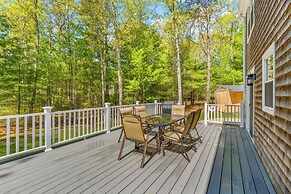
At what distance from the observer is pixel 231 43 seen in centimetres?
1752

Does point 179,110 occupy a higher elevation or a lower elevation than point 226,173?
higher

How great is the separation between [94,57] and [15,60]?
Result: 4.94 m

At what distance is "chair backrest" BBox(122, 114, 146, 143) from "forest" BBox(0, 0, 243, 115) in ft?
24.9

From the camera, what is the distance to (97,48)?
1191 cm

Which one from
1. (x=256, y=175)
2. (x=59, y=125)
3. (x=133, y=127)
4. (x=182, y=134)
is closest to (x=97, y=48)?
(x=59, y=125)

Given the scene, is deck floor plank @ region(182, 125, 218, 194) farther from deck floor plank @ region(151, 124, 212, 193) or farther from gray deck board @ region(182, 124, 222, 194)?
deck floor plank @ region(151, 124, 212, 193)

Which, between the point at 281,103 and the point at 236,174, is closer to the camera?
the point at 281,103

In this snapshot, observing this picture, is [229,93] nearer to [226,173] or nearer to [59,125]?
[226,173]

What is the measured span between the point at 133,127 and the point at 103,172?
899 mm

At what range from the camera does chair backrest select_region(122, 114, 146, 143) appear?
3.19 meters

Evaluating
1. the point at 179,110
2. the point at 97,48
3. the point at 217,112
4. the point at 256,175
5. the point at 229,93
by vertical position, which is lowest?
the point at 256,175

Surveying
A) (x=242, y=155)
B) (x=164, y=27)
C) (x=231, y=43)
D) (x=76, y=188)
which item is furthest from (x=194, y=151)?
(x=231, y=43)

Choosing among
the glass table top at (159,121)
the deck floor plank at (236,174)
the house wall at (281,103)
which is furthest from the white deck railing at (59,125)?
the house wall at (281,103)

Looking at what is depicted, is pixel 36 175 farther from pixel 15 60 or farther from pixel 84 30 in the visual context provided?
pixel 84 30
